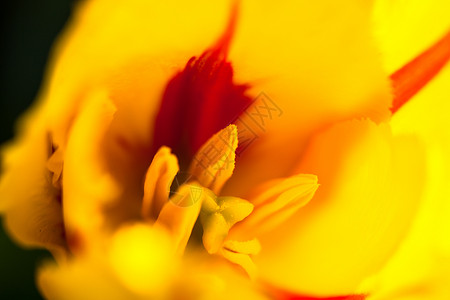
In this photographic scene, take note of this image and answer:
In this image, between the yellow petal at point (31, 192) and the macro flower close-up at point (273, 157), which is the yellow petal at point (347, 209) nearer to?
the macro flower close-up at point (273, 157)

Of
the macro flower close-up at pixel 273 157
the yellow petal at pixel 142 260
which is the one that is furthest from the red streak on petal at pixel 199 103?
the yellow petal at pixel 142 260

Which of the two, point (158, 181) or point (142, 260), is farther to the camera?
point (158, 181)

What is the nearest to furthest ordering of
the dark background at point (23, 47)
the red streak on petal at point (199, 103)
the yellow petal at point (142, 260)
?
the dark background at point (23, 47) → the yellow petal at point (142, 260) → the red streak on petal at point (199, 103)

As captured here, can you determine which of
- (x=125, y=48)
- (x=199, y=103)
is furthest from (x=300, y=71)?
(x=125, y=48)

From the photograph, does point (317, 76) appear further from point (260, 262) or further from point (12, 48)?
point (12, 48)

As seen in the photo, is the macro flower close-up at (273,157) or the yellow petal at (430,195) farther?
the yellow petal at (430,195)

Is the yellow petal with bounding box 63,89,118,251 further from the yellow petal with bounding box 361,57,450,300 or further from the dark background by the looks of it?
the yellow petal with bounding box 361,57,450,300

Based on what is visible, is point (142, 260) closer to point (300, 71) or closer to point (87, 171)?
point (87, 171)

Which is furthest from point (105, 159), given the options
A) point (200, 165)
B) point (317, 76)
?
point (317, 76)
